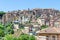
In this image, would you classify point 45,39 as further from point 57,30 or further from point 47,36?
point 57,30

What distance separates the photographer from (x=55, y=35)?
762cm

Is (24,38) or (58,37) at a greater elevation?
(58,37)

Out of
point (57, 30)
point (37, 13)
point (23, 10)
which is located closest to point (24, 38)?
point (57, 30)

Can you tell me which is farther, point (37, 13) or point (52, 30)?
point (37, 13)

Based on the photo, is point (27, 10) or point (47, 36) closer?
point (47, 36)

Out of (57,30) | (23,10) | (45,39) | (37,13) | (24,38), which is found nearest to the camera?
(45,39)

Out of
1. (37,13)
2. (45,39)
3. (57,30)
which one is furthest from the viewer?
(37,13)

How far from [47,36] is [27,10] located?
3228 inches

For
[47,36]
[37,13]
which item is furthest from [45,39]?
[37,13]

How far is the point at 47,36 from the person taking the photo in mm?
7590

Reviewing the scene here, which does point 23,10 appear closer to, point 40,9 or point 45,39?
point 40,9

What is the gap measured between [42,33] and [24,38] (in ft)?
65.4

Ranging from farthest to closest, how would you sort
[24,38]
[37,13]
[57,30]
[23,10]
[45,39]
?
[23,10], [37,13], [24,38], [57,30], [45,39]

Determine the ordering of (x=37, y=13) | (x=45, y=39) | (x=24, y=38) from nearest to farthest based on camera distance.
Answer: (x=45, y=39)
(x=24, y=38)
(x=37, y=13)
